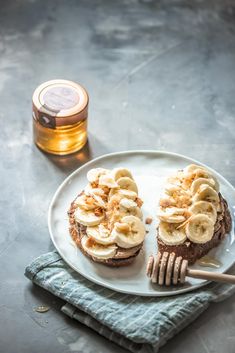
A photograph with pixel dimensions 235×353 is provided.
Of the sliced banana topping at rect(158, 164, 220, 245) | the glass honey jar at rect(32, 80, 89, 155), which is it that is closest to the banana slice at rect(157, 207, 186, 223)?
the sliced banana topping at rect(158, 164, 220, 245)


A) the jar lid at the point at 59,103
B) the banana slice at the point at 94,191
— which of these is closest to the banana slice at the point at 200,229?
the banana slice at the point at 94,191

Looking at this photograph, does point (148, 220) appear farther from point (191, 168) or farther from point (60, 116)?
point (60, 116)

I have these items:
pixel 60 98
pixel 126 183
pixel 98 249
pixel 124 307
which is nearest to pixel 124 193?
pixel 126 183

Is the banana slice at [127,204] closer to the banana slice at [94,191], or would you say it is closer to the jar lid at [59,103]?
the banana slice at [94,191]

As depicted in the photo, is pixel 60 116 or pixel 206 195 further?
pixel 60 116

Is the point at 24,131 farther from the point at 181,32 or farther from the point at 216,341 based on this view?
the point at 216,341

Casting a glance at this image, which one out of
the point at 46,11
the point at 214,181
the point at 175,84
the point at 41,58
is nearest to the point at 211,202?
the point at 214,181

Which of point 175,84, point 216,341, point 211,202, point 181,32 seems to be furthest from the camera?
point 181,32
